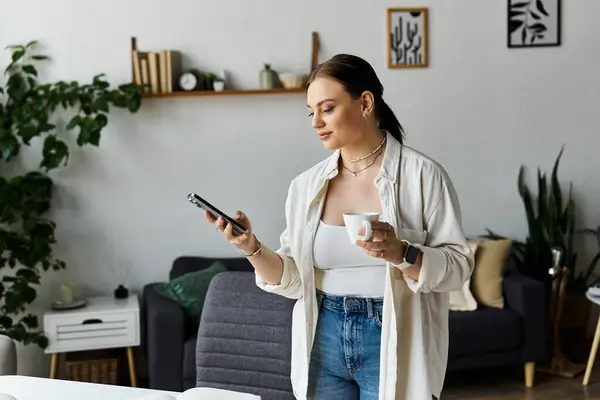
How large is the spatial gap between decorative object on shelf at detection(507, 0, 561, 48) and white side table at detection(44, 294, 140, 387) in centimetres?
256

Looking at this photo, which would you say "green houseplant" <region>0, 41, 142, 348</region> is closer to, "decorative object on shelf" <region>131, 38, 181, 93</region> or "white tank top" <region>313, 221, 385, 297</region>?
"decorative object on shelf" <region>131, 38, 181, 93</region>

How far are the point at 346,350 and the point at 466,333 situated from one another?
2.14 m

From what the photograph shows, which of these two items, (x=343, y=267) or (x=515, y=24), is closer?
(x=343, y=267)

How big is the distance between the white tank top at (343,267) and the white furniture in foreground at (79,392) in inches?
15.2

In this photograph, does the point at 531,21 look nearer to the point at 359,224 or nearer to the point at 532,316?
the point at 532,316

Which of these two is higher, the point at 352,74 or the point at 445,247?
the point at 352,74

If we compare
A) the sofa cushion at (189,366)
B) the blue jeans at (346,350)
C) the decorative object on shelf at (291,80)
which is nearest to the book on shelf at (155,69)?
the decorative object on shelf at (291,80)

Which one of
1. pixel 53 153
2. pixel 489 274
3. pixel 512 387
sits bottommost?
pixel 512 387

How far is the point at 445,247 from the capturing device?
1.75 metres

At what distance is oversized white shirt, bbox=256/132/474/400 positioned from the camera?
172cm

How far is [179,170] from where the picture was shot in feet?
13.5

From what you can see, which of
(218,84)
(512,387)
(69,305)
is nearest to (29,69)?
(218,84)

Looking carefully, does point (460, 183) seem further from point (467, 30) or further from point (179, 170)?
point (179, 170)

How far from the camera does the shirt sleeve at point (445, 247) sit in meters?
1.69
